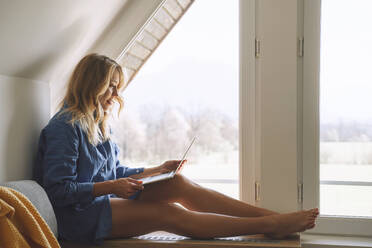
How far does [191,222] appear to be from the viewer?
1.78 metres

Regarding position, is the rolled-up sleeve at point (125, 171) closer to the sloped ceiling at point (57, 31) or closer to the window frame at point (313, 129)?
the sloped ceiling at point (57, 31)

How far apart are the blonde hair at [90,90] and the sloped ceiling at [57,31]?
0.16 metres

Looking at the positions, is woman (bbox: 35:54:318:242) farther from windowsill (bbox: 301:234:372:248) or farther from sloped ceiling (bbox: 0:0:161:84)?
windowsill (bbox: 301:234:372:248)

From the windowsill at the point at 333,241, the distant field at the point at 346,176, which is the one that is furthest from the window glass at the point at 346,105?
the windowsill at the point at 333,241

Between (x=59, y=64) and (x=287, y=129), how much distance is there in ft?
3.62

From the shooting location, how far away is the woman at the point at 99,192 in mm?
1713

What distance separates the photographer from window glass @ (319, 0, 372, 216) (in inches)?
83.3

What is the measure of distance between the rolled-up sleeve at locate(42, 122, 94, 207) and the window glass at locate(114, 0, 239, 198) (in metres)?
0.69

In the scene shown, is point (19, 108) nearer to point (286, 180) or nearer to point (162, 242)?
point (162, 242)

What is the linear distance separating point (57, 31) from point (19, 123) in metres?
0.41

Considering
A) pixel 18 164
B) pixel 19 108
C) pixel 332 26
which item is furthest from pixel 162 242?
pixel 332 26

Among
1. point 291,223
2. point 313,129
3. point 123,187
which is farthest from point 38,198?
point 313,129

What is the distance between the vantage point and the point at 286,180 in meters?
2.15

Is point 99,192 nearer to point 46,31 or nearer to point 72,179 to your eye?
point 72,179
